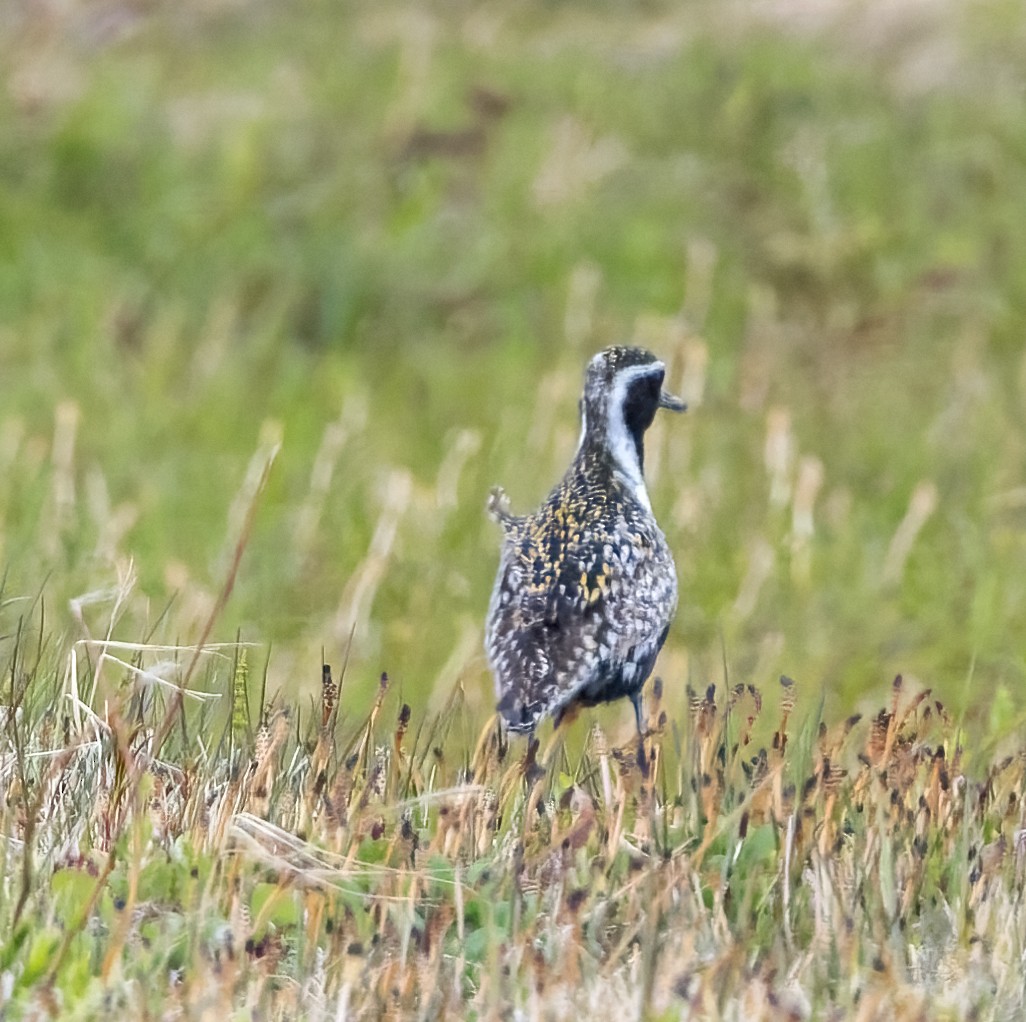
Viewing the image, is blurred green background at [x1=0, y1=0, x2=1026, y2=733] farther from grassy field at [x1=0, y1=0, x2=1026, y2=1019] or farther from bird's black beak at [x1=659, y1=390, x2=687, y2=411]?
bird's black beak at [x1=659, y1=390, x2=687, y2=411]

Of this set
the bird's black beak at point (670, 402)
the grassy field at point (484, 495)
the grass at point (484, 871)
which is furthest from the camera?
the bird's black beak at point (670, 402)

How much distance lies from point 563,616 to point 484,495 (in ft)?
11.7

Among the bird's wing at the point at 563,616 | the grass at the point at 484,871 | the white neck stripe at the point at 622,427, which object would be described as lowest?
the grass at the point at 484,871

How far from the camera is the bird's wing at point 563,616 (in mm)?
4828

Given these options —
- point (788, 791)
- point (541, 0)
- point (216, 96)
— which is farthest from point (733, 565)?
point (541, 0)

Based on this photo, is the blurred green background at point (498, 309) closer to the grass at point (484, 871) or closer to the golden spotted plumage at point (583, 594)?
the golden spotted plumage at point (583, 594)

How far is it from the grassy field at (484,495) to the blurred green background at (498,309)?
0.10ft

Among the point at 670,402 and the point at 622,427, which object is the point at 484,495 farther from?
the point at 622,427

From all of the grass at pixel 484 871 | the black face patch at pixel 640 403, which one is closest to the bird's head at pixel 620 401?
the black face patch at pixel 640 403

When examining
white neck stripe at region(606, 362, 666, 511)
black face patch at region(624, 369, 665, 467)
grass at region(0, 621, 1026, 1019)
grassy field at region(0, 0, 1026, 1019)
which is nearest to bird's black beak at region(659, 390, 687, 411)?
black face patch at region(624, 369, 665, 467)

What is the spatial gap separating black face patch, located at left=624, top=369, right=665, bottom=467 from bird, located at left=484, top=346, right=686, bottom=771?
7cm

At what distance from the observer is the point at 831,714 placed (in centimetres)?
680

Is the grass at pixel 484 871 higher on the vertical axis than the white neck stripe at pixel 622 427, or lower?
lower

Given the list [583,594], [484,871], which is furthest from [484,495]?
[484,871]
